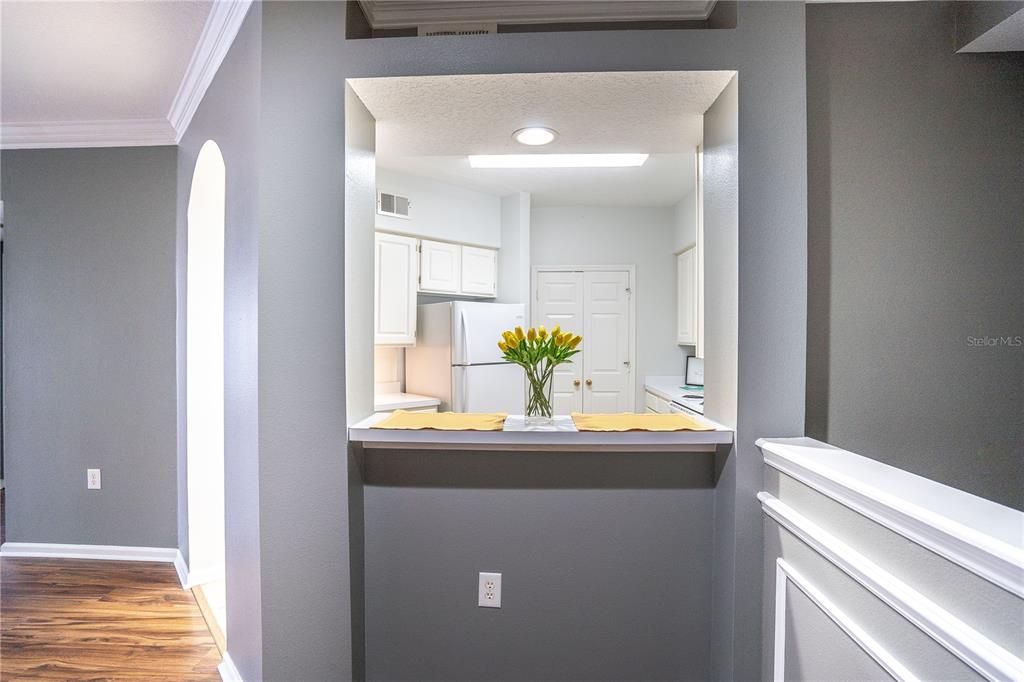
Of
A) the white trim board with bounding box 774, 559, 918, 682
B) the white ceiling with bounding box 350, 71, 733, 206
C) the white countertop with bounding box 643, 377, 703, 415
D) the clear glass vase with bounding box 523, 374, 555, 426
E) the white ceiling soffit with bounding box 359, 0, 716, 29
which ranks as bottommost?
the white trim board with bounding box 774, 559, 918, 682

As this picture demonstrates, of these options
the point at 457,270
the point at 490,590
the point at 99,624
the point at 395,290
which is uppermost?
the point at 457,270

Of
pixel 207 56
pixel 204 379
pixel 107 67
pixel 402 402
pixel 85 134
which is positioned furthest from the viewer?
pixel 402 402

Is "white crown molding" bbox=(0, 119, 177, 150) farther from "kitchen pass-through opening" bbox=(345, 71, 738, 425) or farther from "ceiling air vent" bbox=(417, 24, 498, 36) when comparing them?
"ceiling air vent" bbox=(417, 24, 498, 36)

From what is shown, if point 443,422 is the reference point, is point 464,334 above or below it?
above

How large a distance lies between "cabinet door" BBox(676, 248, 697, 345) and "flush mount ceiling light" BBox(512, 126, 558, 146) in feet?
8.76

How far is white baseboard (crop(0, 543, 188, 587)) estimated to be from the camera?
9.05 feet

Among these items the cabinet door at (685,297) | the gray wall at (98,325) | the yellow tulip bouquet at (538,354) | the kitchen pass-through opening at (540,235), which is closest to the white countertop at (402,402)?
the kitchen pass-through opening at (540,235)

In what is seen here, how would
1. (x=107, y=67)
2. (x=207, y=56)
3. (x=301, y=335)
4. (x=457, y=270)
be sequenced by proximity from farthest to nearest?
1. (x=457, y=270)
2. (x=107, y=67)
3. (x=207, y=56)
4. (x=301, y=335)

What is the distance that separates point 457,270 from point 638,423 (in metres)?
2.82

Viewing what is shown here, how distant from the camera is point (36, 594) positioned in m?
2.40

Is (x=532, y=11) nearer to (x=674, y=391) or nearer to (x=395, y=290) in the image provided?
(x=395, y=290)

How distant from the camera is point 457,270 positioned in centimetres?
411
